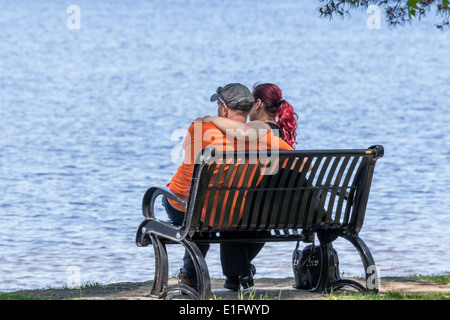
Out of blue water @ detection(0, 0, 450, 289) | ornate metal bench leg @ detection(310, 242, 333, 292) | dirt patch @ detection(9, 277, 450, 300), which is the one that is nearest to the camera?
dirt patch @ detection(9, 277, 450, 300)

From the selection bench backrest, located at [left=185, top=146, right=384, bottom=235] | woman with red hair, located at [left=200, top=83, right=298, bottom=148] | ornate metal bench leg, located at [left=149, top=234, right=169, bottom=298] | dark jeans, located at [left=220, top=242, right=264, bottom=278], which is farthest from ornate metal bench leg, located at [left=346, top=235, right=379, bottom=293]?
ornate metal bench leg, located at [left=149, top=234, right=169, bottom=298]

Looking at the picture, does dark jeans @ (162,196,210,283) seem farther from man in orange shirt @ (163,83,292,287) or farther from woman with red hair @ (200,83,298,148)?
woman with red hair @ (200,83,298,148)

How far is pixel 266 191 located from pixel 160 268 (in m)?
0.79

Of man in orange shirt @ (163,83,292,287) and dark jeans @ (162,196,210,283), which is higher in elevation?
man in orange shirt @ (163,83,292,287)

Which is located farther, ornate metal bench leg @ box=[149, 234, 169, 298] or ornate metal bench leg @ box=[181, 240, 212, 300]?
ornate metal bench leg @ box=[149, 234, 169, 298]

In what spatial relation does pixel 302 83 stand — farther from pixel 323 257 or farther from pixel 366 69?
pixel 323 257

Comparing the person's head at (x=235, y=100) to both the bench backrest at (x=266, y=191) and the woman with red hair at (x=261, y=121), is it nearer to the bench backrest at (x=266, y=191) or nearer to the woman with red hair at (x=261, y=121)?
the woman with red hair at (x=261, y=121)

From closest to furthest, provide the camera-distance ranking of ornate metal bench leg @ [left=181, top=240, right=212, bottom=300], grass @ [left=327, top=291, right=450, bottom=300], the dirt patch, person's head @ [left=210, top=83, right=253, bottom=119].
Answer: ornate metal bench leg @ [left=181, top=240, right=212, bottom=300], grass @ [left=327, top=291, right=450, bottom=300], person's head @ [left=210, top=83, right=253, bottom=119], the dirt patch

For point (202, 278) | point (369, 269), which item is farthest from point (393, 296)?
point (202, 278)

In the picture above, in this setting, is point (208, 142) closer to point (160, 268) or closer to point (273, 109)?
point (273, 109)

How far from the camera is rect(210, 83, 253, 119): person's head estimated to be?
5.98 m

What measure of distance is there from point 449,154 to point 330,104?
38.6 feet

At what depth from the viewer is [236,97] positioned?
235 inches

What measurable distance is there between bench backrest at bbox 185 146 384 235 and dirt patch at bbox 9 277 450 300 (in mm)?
450
